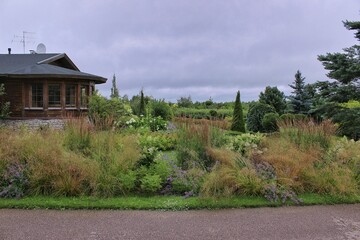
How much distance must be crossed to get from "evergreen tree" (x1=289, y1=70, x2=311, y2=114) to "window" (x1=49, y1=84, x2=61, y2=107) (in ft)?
41.8

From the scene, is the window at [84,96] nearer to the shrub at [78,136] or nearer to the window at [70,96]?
the window at [70,96]

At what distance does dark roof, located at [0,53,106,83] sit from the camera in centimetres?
1466

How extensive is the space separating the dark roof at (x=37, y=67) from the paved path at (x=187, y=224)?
1175cm

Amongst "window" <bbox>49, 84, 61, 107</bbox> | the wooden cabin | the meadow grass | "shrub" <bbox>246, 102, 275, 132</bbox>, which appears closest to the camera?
the meadow grass

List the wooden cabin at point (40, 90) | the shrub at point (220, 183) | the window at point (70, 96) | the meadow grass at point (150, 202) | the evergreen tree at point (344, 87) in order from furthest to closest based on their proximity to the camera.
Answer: the window at point (70, 96) → the wooden cabin at point (40, 90) → the evergreen tree at point (344, 87) → the shrub at point (220, 183) → the meadow grass at point (150, 202)

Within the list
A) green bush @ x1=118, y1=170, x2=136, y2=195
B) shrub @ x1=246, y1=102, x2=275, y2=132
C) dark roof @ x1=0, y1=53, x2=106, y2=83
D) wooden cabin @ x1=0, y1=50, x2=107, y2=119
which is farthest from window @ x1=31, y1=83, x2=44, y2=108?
green bush @ x1=118, y1=170, x2=136, y2=195

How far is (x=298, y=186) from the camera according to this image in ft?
16.6

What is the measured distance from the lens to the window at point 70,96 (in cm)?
1619

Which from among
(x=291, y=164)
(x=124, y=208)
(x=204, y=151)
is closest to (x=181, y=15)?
(x=204, y=151)

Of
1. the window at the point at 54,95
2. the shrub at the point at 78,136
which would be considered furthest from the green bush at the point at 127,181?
the window at the point at 54,95

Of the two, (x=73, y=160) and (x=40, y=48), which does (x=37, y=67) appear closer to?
(x=40, y=48)

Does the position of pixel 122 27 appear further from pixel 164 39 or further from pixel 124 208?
pixel 124 208

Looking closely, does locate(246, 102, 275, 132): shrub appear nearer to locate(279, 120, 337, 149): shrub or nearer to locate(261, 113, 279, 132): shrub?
locate(261, 113, 279, 132): shrub

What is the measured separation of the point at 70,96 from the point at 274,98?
37.0 ft
